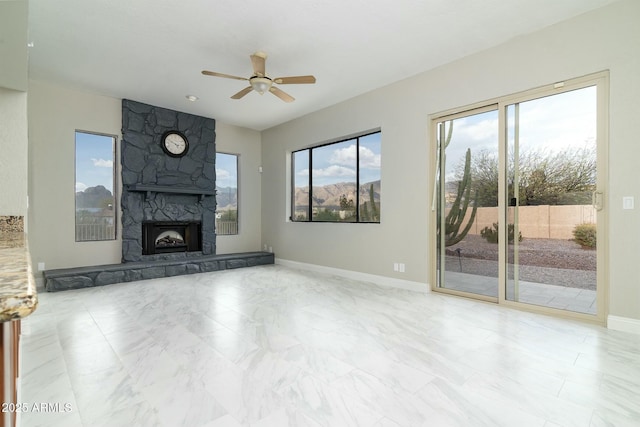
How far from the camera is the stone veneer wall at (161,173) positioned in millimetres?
5266

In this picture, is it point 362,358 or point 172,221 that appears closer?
point 362,358

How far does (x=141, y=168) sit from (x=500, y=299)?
5.82m

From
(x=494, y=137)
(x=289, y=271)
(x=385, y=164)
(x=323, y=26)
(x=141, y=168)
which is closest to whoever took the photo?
(x=323, y=26)

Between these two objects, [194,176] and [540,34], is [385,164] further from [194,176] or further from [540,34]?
[194,176]

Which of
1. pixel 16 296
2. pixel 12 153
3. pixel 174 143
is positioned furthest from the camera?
pixel 174 143

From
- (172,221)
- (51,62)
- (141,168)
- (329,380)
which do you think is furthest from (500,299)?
(51,62)

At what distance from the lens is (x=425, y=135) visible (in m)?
4.18

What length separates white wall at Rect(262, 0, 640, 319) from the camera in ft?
9.11

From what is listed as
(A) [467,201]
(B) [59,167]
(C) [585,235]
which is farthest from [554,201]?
(B) [59,167]

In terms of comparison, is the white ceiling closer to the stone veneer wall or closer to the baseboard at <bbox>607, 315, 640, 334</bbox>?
the stone veneer wall

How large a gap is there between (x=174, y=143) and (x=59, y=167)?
1.77 meters

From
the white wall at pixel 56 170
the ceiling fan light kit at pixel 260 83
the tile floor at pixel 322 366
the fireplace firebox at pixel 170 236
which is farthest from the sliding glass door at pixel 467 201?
the white wall at pixel 56 170

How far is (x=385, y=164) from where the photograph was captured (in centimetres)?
463

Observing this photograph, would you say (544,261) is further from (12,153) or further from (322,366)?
(12,153)
